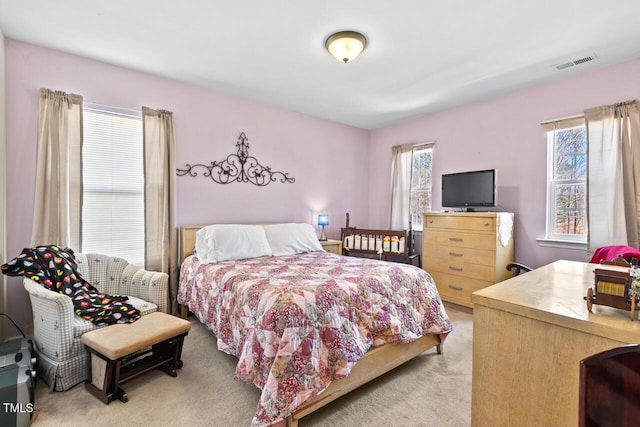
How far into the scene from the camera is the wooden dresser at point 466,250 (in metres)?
3.34

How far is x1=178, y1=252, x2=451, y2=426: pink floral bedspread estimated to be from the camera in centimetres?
160

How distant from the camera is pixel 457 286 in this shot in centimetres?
365

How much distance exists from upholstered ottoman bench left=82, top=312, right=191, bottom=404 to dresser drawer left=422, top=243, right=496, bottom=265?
2977 mm

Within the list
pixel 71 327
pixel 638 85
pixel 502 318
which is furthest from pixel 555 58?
pixel 71 327

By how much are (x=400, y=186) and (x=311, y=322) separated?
11.6ft

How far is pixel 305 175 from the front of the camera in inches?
181

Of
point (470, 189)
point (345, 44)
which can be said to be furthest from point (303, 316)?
point (470, 189)

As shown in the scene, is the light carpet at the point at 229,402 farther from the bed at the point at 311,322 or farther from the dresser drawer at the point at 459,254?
the dresser drawer at the point at 459,254

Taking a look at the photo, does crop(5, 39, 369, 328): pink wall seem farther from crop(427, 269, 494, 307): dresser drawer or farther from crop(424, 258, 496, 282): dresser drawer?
crop(427, 269, 494, 307): dresser drawer

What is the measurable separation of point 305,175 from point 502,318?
3.69 metres

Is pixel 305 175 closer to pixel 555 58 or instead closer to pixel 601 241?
pixel 555 58

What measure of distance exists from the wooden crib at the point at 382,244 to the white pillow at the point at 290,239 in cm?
85

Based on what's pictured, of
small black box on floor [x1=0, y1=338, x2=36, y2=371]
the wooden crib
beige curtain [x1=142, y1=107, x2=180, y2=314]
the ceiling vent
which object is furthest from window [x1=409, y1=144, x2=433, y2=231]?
small black box on floor [x1=0, y1=338, x2=36, y2=371]

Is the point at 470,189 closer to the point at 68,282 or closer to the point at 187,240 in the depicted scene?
the point at 187,240
